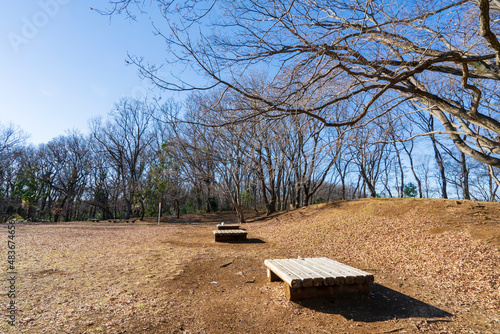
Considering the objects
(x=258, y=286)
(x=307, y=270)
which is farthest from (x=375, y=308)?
(x=258, y=286)

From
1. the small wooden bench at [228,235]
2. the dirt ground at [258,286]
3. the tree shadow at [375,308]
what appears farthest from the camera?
the small wooden bench at [228,235]

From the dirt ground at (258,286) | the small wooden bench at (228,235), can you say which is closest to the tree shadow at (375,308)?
the dirt ground at (258,286)

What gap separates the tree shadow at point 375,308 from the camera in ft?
10.5

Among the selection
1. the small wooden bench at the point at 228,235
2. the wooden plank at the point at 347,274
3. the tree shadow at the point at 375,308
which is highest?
the wooden plank at the point at 347,274

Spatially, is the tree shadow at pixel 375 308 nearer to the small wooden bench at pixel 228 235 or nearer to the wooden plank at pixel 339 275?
the wooden plank at pixel 339 275

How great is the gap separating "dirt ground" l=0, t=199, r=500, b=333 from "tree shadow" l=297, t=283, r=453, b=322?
0.01 m

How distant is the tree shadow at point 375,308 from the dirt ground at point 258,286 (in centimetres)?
1

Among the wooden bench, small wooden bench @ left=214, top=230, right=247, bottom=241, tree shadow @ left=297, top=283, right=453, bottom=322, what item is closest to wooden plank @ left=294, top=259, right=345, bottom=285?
the wooden bench

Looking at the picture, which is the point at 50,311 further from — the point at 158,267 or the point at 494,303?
the point at 494,303

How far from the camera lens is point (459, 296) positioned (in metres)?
3.94

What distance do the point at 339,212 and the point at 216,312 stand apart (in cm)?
961

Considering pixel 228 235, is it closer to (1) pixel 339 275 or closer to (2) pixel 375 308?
(1) pixel 339 275

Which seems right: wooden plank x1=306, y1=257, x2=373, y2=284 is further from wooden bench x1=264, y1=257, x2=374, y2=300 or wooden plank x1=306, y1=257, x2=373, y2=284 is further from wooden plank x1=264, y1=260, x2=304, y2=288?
wooden plank x1=264, y1=260, x2=304, y2=288

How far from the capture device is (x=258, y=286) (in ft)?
14.0
